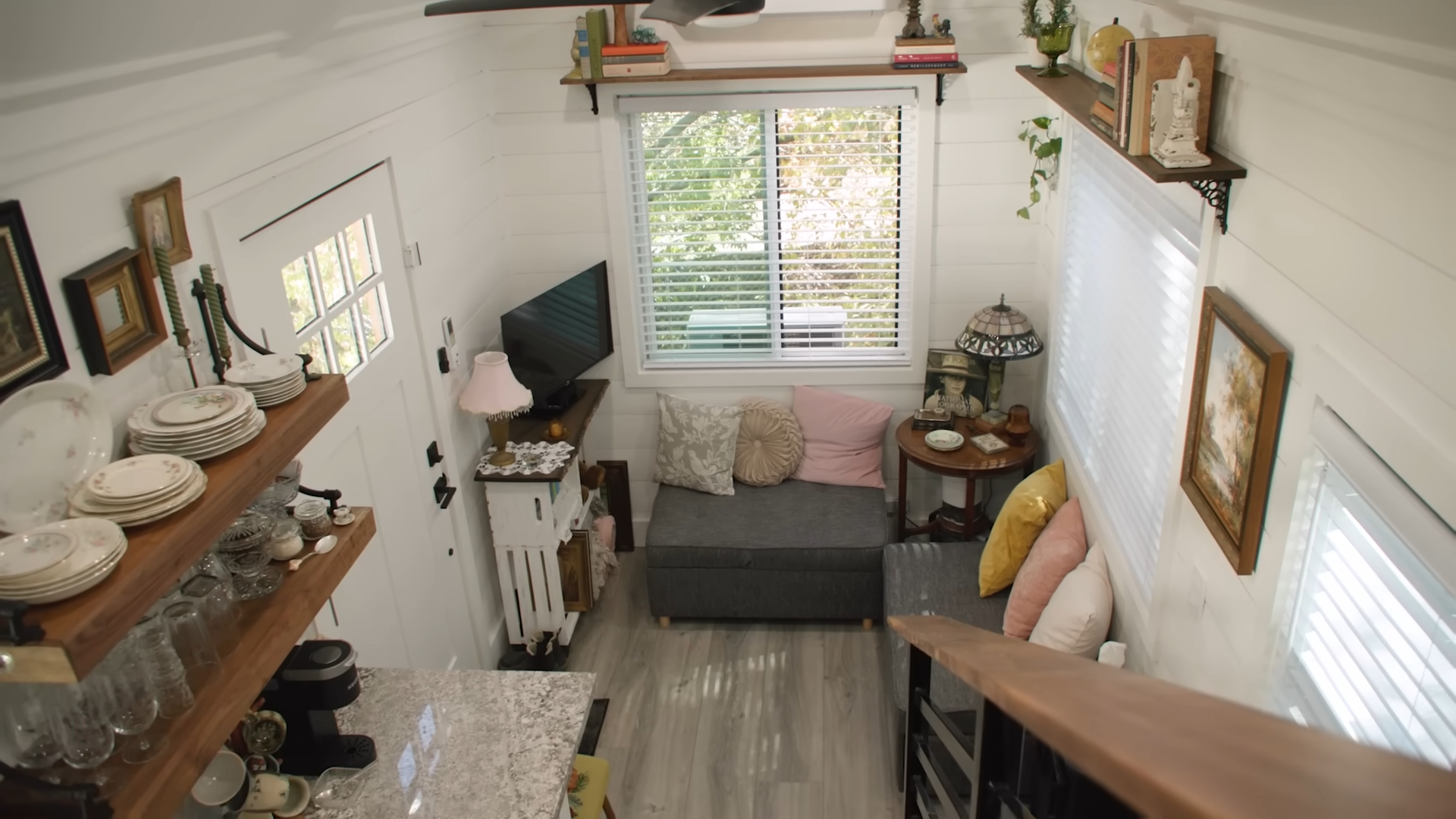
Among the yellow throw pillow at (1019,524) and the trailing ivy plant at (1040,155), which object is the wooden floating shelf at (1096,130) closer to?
the trailing ivy plant at (1040,155)

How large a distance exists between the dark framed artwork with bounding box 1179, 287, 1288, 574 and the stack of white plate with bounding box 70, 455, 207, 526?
6.06ft

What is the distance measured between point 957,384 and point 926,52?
1.35 meters

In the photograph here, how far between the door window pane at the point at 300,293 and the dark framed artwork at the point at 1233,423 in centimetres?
213

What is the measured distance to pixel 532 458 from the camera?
380cm

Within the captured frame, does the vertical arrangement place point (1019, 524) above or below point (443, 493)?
below

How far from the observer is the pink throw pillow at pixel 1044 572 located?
129 inches

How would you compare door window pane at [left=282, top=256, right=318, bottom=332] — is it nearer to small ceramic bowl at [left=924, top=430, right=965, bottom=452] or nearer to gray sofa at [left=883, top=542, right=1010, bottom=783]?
gray sofa at [left=883, top=542, right=1010, bottom=783]

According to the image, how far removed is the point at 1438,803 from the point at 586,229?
4219mm

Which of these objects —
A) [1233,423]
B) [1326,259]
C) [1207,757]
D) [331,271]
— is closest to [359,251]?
[331,271]

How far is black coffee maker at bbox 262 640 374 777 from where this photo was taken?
2.16 metres

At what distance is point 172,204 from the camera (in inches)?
79.1

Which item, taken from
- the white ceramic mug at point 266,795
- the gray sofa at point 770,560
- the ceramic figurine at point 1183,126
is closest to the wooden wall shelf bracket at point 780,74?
the gray sofa at point 770,560

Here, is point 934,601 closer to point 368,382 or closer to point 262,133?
point 368,382

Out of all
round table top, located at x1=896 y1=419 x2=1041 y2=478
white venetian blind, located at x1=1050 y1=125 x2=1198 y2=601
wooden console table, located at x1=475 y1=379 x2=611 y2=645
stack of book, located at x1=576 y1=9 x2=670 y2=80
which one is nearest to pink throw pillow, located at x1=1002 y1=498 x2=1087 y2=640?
white venetian blind, located at x1=1050 y1=125 x2=1198 y2=601
